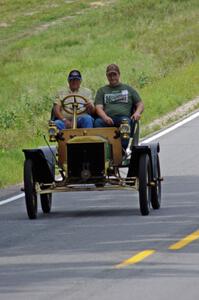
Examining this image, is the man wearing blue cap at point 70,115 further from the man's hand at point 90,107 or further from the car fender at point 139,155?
the car fender at point 139,155

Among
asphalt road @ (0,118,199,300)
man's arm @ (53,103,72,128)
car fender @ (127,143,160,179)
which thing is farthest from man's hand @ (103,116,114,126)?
asphalt road @ (0,118,199,300)

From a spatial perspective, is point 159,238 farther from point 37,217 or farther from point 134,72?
point 134,72

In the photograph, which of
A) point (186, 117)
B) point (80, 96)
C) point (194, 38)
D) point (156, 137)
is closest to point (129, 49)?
point (194, 38)

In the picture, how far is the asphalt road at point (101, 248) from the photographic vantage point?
9.88 m

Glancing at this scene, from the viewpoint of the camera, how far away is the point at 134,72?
43531 millimetres

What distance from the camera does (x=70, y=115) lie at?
53.2ft

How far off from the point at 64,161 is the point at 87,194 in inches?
102

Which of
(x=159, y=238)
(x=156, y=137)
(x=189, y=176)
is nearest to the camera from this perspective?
(x=159, y=238)

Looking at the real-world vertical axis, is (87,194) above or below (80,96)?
below

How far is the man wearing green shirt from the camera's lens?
1627cm

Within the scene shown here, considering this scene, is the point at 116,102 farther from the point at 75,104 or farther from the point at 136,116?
the point at 75,104

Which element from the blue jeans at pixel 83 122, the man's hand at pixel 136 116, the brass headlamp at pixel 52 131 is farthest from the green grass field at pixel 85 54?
the brass headlamp at pixel 52 131

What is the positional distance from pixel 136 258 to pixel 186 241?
1.27m

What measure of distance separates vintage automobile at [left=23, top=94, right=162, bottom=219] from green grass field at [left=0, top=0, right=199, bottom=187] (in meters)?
4.61
